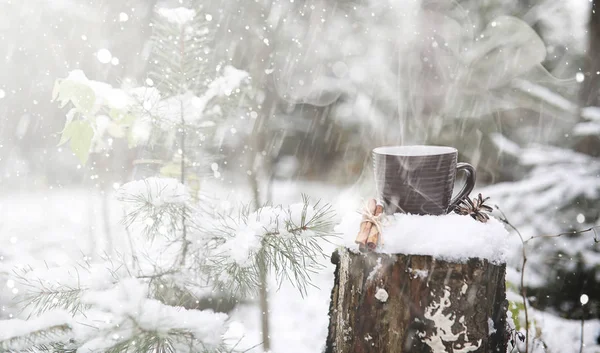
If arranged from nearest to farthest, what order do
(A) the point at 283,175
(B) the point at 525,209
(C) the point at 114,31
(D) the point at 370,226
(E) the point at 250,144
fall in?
1. (D) the point at 370,226
2. (B) the point at 525,209
3. (C) the point at 114,31
4. (E) the point at 250,144
5. (A) the point at 283,175

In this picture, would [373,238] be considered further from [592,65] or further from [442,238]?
[592,65]

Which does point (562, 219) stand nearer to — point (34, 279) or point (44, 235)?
point (34, 279)

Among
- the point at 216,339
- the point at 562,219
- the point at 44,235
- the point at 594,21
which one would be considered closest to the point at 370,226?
the point at 216,339

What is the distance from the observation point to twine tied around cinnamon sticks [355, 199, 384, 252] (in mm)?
1134

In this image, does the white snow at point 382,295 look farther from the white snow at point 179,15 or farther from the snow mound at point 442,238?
the white snow at point 179,15

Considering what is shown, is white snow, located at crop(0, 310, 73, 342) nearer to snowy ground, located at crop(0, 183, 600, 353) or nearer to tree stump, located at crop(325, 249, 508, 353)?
tree stump, located at crop(325, 249, 508, 353)

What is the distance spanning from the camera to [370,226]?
1.17 meters

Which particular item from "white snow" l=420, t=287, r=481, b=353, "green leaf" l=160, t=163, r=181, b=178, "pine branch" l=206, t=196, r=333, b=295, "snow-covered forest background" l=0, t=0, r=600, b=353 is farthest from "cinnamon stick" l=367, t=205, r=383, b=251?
"green leaf" l=160, t=163, r=181, b=178

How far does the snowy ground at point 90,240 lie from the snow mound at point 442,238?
1376 millimetres

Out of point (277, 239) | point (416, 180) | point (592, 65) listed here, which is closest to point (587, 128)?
point (592, 65)

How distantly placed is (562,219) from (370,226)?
5.16ft

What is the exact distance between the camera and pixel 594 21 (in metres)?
2.22

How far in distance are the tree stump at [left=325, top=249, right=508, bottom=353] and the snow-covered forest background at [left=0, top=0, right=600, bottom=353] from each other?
0.32 m

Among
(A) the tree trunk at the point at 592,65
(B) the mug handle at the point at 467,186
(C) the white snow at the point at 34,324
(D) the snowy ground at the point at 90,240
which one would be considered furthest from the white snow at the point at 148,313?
(A) the tree trunk at the point at 592,65
